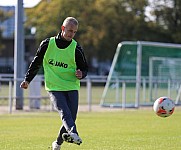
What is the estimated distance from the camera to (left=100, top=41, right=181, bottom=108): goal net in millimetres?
28297

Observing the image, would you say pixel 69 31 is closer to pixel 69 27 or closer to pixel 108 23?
pixel 69 27

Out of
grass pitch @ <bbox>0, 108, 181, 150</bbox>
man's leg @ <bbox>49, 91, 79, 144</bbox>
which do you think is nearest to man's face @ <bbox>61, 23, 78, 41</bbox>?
man's leg @ <bbox>49, 91, 79, 144</bbox>

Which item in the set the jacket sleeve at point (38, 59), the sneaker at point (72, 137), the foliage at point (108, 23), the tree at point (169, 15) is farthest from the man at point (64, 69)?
the tree at point (169, 15)

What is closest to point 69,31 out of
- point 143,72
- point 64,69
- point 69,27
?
point 69,27

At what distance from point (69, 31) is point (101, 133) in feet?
18.4

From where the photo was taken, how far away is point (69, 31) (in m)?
9.89

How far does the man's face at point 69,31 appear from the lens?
981 centimetres

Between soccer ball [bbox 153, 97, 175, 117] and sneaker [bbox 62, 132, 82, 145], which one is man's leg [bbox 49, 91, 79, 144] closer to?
sneaker [bbox 62, 132, 82, 145]

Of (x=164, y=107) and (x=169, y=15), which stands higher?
(x=169, y=15)

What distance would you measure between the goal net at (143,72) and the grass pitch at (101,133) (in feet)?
24.2

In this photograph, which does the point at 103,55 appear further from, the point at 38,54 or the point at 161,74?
the point at 38,54

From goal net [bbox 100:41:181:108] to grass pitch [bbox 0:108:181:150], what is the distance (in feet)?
24.2

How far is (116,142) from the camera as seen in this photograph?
12953 mm

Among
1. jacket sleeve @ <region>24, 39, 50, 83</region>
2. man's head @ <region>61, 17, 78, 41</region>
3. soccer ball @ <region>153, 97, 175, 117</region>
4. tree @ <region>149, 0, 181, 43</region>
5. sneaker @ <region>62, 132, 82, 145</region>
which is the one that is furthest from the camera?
tree @ <region>149, 0, 181, 43</region>
